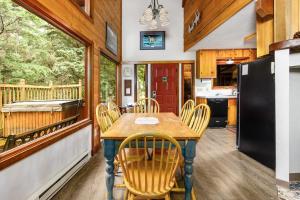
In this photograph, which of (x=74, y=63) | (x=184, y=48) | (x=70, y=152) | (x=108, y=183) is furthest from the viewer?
(x=184, y=48)

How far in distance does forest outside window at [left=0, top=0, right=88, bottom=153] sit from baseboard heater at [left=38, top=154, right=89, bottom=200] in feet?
1.92

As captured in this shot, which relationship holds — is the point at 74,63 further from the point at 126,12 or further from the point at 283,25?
the point at 126,12

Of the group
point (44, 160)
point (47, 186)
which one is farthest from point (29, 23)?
point (47, 186)

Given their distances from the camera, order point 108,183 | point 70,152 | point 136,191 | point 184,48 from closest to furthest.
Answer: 1. point 136,191
2. point 108,183
3. point 70,152
4. point 184,48

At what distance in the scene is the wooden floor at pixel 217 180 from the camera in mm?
2234

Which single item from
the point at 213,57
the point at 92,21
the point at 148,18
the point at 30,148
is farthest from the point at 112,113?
the point at 213,57

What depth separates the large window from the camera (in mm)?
4715

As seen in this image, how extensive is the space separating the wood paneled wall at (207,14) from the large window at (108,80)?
232 centimetres

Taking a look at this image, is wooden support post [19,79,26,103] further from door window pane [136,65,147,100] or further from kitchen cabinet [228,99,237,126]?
kitchen cabinet [228,99,237,126]

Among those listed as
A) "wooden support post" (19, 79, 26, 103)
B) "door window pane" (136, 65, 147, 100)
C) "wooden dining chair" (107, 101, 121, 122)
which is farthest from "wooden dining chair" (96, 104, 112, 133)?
"door window pane" (136, 65, 147, 100)

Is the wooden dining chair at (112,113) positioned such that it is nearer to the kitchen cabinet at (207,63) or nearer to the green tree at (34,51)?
the green tree at (34,51)

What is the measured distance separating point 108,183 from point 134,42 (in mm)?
5422

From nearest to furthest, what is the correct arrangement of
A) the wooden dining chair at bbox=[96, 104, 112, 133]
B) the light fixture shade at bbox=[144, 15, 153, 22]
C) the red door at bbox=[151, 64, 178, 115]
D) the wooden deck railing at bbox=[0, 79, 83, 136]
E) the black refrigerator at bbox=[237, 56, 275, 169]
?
1. the wooden deck railing at bbox=[0, 79, 83, 136]
2. the wooden dining chair at bbox=[96, 104, 112, 133]
3. the black refrigerator at bbox=[237, 56, 275, 169]
4. the light fixture shade at bbox=[144, 15, 153, 22]
5. the red door at bbox=[151, 64, 178, 115]

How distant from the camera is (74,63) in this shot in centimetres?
354
